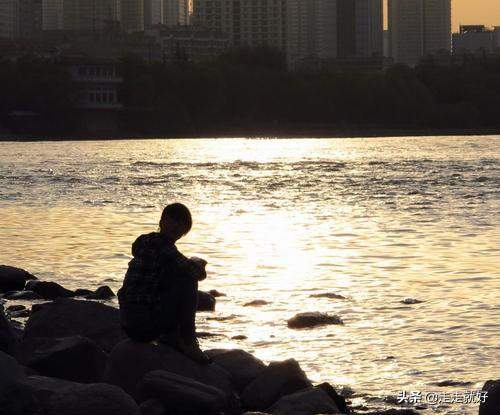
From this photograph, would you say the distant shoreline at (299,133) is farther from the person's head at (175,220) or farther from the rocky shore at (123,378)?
the person's head at (175,220)

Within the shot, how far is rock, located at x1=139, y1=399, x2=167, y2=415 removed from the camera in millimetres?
11086

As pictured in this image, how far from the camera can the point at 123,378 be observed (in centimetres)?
1177

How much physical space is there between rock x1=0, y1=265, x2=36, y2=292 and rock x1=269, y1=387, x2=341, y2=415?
32.1 feet

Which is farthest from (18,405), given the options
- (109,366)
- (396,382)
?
(396,382)

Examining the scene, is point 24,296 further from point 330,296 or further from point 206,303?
point 330,296

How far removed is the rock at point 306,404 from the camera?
1151cm

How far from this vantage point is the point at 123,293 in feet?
39.6

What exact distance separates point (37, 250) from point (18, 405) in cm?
1783

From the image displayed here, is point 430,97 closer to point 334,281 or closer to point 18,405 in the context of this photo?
point 334,281

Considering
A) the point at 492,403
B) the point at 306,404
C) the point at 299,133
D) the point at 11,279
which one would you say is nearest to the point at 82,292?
the point at 11,279

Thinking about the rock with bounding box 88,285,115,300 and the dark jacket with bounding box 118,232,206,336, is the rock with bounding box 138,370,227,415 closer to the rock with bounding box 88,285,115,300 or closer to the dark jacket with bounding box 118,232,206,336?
the dark jacket with bounding box 118,232,206,336

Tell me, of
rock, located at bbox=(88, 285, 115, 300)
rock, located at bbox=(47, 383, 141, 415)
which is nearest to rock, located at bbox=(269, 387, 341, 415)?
rock, located at bbox=(47, 383, 141, 415)

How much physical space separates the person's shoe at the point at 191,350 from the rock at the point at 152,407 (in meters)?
0.76

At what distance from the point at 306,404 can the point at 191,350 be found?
1.13 metres
